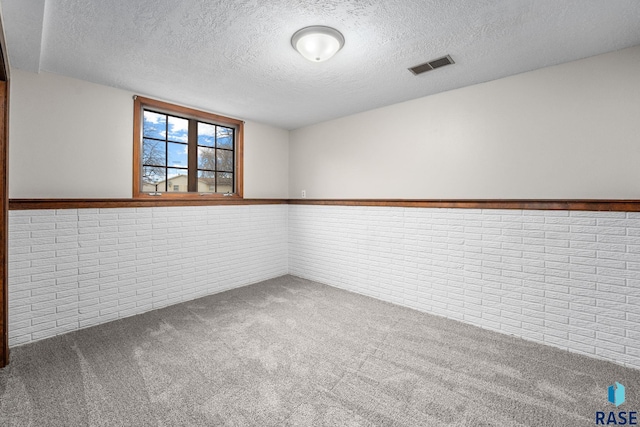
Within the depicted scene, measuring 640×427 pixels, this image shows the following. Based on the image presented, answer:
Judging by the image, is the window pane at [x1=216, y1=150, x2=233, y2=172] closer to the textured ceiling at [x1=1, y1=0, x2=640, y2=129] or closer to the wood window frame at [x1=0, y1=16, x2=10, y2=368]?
the textured ceiling at [x1=1, y1=0, x2=640, y2=129]

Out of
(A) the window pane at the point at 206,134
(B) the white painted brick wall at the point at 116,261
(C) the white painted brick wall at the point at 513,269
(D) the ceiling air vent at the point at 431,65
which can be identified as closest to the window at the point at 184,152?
(A) the window pane at the point at 206,134

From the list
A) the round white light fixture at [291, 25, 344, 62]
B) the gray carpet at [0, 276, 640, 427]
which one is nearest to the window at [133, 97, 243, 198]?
the gray carpet at [0, 276, 640, 427]

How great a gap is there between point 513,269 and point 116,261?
4011 mm

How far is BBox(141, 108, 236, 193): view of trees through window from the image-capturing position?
336 centimetres

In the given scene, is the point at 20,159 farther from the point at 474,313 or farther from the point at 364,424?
the point at 474,313

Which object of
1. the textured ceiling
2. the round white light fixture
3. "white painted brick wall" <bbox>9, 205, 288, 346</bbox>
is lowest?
"white painted brick wall" <bbox>9, 205, 288, 346</bbox>

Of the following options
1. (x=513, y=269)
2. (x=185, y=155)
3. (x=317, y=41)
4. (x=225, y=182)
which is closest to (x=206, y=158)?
(x=185, y=155)

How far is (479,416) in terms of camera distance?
66.1 inches

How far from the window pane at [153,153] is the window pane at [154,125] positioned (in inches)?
3.2

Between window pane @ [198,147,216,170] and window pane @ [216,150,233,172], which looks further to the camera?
window pane @ [216,150,233,172]

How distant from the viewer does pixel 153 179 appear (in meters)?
3.40

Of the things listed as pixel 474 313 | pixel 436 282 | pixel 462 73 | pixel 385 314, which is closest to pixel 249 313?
pixel 385 314

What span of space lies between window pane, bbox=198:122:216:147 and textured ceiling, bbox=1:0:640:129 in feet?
2.52

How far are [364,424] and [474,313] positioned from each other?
1.88 metres
